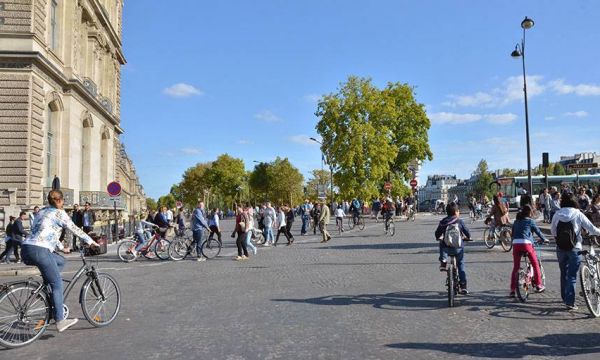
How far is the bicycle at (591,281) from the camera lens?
291 inches

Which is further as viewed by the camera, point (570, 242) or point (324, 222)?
point (324, 222)

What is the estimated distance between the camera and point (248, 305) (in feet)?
28.2

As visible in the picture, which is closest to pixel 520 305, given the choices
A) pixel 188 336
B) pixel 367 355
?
pixel 367 355

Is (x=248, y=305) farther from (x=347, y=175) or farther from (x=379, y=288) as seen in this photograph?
(x=347, y=175)

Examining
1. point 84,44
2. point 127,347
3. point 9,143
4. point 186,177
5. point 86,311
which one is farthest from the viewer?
point 186,177

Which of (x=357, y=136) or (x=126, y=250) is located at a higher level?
(x=357, y=136)

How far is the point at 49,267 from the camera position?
654 centimetres

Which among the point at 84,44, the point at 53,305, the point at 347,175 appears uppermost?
the point at 84,44

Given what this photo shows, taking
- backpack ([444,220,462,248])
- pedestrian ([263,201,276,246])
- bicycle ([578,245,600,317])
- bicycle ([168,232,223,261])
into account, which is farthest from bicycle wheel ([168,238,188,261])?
bicycle ([578,245,600,317])

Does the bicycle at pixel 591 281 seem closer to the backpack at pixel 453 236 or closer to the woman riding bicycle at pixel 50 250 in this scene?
the backpack at pixel 453 236

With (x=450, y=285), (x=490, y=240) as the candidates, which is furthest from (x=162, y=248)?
(x=450, y=285)

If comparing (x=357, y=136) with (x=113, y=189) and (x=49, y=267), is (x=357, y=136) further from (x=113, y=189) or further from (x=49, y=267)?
(x=49, y=267)

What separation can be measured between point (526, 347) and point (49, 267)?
18.7 feet

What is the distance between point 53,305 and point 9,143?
2232cm
